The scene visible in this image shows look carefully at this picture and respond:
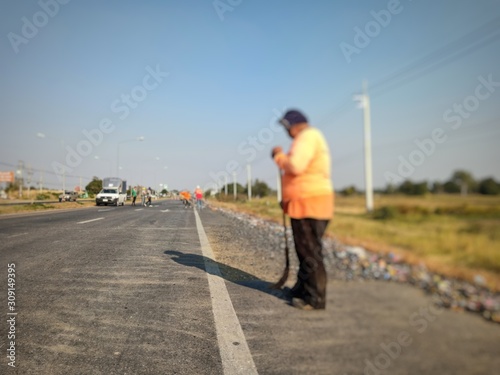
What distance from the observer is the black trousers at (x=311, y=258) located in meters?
1.08

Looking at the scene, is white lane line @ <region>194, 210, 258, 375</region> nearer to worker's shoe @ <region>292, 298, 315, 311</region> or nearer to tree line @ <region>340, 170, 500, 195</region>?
worker's shoe @ <region>292, 298, 315, 311</region>

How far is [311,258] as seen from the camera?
1.13 meters

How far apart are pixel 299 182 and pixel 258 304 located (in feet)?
4.53

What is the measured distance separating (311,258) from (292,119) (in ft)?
1.56

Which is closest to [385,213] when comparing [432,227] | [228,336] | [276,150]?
[432,227]

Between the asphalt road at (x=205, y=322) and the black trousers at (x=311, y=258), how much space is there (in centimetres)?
5

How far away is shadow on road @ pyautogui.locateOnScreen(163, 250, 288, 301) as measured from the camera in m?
1.82

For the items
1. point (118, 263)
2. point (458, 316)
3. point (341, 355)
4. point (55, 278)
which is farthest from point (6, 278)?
point (458, 316)

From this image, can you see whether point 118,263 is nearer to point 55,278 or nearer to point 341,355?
point 55,278

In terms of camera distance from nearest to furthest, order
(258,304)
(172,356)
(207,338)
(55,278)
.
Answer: (258,304) → (172,356) → (207,338) → (55,278)

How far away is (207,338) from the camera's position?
9.68 feet

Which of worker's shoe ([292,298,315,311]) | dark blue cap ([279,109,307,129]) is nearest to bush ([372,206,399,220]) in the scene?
dark blue cap ([279,109,307,129])

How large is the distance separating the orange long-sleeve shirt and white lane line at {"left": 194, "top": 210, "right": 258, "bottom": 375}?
1578 mm

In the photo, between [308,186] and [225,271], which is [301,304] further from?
[225,271]
